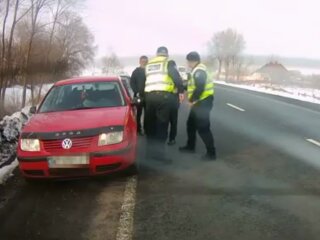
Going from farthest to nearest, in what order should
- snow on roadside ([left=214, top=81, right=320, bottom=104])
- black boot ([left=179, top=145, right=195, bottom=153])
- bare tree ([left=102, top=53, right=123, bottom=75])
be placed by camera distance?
bare tree ([left=102, top=53, right=123, bottom=75]) → snow on roadside ([left=214, top=81, right=320, bottom=104]) → black boot ([left=179, top=145, right=195, bottom=153])

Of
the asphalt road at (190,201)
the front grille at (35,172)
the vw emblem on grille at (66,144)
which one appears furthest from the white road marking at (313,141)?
the front grille at (35,172)

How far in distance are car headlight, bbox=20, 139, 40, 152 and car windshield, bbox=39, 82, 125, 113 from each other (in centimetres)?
126

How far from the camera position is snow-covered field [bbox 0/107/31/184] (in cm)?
685

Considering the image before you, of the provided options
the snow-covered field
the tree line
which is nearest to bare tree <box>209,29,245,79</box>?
the tree line

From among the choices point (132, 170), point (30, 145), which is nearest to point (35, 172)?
point (30, 145)

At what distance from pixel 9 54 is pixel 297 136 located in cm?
2132

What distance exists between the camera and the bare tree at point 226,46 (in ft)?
276

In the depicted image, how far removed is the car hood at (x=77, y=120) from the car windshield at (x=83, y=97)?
300 millimetres

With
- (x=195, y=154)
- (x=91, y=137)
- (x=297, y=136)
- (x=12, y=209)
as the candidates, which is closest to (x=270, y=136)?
(x=297, y=136)

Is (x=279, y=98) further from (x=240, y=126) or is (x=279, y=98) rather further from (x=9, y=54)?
(x=9, y=54)

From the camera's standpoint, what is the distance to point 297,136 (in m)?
9.91

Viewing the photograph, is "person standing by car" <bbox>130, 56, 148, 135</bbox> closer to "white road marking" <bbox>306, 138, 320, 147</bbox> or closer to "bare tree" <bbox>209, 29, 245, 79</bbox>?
"white road marking" <bbox>306, 138, 320, 147</bbox>

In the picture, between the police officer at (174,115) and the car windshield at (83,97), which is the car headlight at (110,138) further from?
the police officer at (174,115)

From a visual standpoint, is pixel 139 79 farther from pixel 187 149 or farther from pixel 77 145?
pixel 77 145
